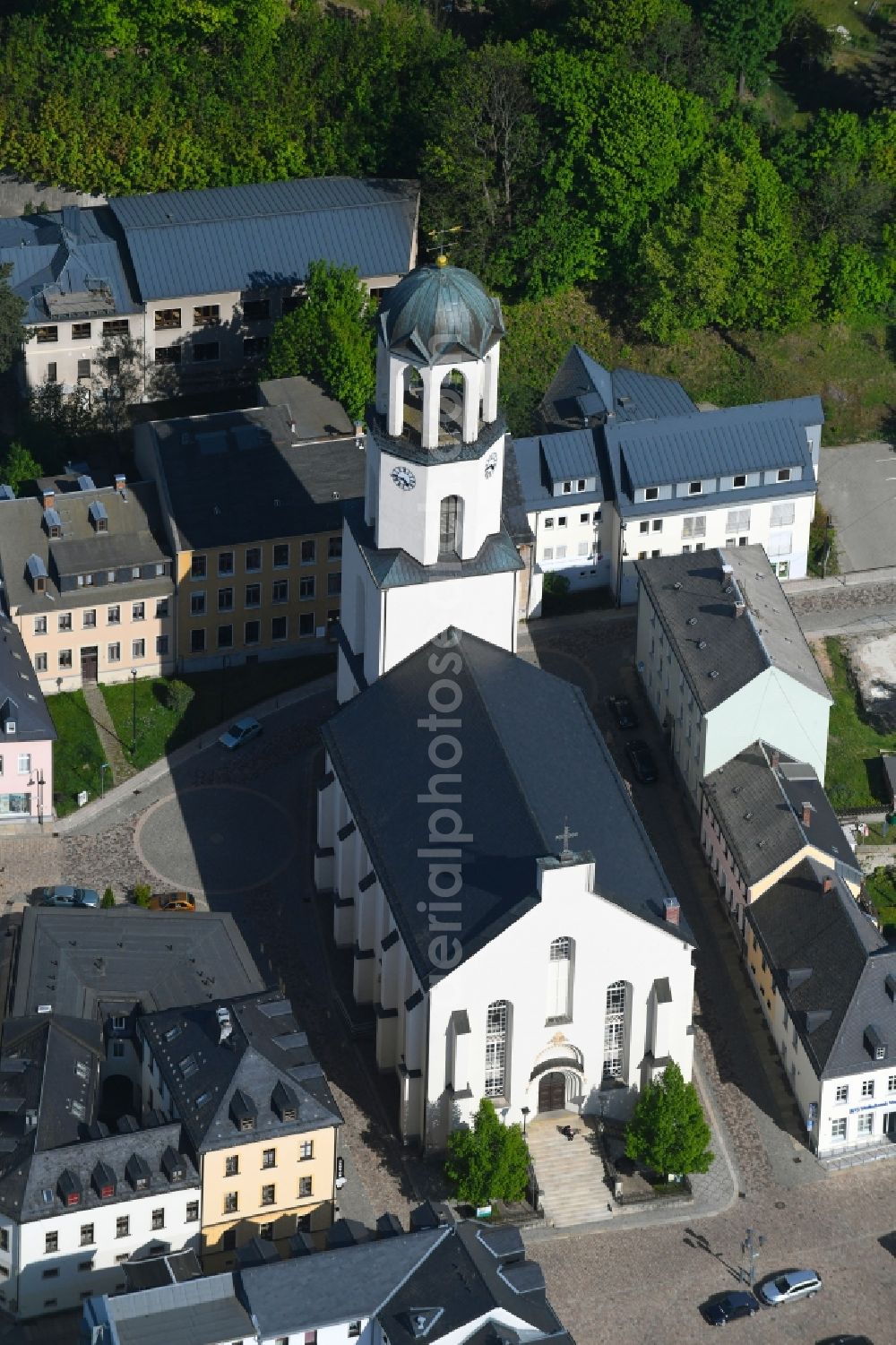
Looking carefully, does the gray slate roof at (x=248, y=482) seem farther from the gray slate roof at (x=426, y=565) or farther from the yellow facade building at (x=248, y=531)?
the gray slate roof at (x=426, y=565)

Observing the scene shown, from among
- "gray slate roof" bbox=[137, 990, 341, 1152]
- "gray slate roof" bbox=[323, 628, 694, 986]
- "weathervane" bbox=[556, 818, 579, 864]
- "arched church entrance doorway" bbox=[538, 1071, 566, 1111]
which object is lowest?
"arched church entrance doorway" bbox=[538, 1071, 566, 1111]

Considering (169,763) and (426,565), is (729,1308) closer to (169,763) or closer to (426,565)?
(426,565)

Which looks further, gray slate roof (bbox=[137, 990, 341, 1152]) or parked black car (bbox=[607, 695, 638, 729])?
parked black car (bbox=[607, 695, 638, 729])

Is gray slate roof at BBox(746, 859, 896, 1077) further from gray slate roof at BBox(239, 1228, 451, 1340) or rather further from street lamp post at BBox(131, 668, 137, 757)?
street lamp post at BBox(131, 668, 137, 757)

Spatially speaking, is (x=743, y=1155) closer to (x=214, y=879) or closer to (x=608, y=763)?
(x=608, y=763)

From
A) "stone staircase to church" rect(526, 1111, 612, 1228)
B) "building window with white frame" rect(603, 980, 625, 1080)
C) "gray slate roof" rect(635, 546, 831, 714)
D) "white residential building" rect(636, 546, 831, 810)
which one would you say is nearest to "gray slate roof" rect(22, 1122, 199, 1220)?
"stone staircase to church" rect(526, 1111, 612, 1228)

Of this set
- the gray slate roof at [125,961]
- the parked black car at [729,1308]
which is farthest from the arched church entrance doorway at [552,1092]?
the gray slate roof at [125,961]

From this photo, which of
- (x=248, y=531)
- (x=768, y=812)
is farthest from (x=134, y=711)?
(x=768, y=812)
